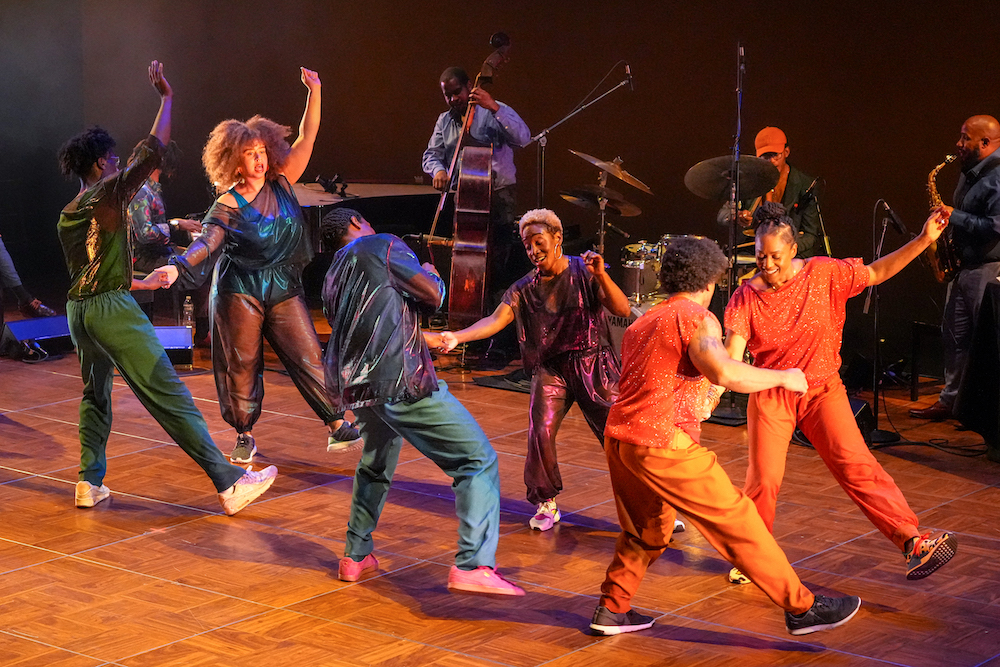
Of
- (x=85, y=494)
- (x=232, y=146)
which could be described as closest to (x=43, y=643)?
(x=85, y=494)

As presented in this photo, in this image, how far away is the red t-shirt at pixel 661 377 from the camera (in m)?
4.19

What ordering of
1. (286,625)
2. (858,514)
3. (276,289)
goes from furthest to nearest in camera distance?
(276,289)
(858,514)
(286,625)

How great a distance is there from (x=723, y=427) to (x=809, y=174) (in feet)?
7.59

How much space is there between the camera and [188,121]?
44.1ft

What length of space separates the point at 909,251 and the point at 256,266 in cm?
328

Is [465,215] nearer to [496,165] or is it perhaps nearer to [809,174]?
[496,165]

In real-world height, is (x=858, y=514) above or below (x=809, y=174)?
below

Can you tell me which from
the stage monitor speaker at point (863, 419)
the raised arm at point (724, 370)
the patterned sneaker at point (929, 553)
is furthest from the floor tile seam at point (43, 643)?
the stage monitor speaker at point (863, 419)

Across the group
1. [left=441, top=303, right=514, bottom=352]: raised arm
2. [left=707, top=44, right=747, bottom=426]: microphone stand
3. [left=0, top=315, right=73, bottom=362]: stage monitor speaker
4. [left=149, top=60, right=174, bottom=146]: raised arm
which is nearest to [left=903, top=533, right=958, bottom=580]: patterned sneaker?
[left=441, top=303, right=514, bottom=352]: raised arm

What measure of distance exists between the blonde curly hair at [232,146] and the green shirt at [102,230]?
54 cm

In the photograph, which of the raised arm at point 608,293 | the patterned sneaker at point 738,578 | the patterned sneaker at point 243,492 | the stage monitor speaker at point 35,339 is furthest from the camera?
the stage monitor speaker at point 35,339

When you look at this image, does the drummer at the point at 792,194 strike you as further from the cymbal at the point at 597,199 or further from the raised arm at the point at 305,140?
the raised arm at the point at 305,140

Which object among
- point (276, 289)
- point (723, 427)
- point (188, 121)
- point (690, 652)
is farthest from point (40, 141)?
point (690, 652)

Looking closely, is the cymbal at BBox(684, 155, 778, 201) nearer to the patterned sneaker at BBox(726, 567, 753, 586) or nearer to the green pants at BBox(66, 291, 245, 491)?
the patterned sneaker at BBox(726, 567, 753, 586)
